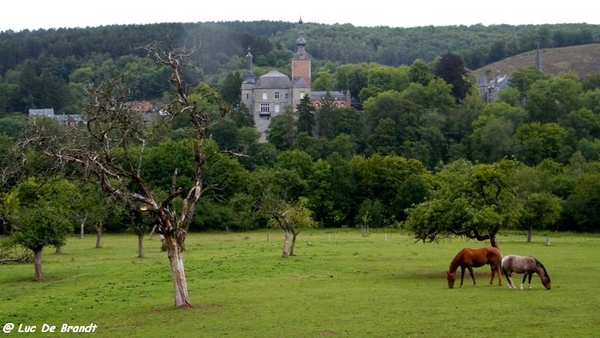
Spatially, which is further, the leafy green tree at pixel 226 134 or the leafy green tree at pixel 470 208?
the leafy green tree at pixel 226 134

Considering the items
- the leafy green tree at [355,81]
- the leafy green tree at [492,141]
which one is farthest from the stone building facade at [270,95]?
the leafy green tree at [492,141]

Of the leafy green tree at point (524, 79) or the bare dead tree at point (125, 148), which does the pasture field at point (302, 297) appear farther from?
the leafy green tree at point (524, 79)

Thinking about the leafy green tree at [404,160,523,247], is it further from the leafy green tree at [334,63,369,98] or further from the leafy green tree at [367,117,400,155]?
the leafy green tree at [334,63,369,98]

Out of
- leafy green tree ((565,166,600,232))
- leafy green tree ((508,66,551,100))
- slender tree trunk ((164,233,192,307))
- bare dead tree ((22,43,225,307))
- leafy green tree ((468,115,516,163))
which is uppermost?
leafy green tree ((508,66,551,100))

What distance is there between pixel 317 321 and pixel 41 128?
432 inches

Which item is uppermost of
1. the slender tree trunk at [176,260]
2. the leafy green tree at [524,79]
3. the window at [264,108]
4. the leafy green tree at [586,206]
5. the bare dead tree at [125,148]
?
the leafy green tree at [524,79]

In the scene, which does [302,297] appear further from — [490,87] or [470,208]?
[490,87]

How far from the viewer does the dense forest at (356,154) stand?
3609cm

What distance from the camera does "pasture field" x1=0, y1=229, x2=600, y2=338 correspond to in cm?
2808

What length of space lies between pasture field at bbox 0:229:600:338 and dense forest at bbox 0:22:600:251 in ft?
11.0

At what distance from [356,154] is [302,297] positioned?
99982mm

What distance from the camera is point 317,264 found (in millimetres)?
49094

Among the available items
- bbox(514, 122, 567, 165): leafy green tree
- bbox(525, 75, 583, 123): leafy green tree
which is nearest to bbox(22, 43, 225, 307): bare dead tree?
bbox(514, 122, 567, 165): leafy green tree

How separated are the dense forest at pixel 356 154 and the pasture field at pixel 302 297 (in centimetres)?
335
